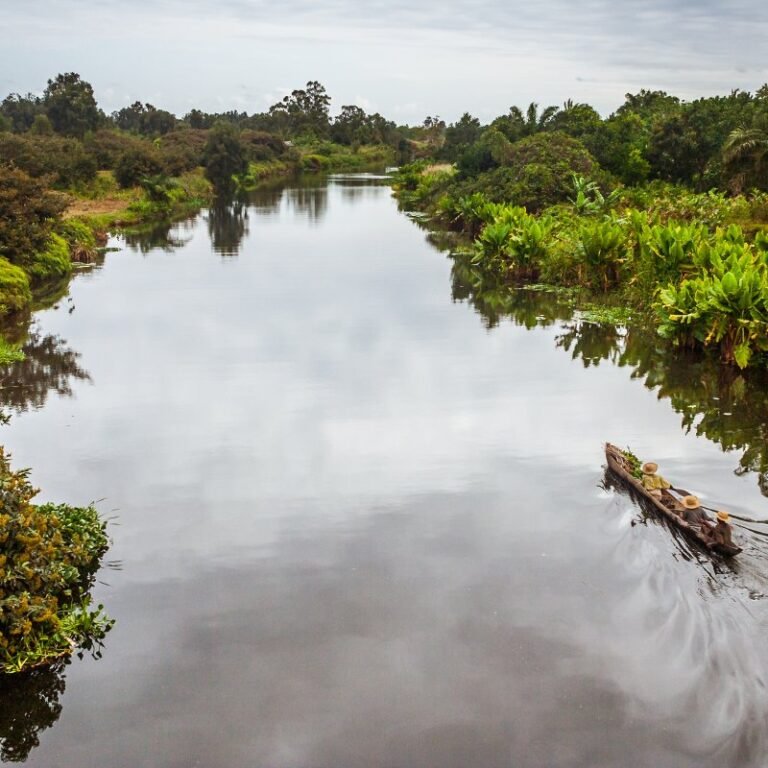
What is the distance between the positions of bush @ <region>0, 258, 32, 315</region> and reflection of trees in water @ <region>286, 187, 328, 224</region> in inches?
867

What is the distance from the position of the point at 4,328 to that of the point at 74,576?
12.9 m

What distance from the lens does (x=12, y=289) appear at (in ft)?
68.7

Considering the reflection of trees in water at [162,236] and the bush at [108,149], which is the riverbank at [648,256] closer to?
the reflection of trees in water at [162,236]

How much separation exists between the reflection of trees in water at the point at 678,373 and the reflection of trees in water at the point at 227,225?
1299 cm

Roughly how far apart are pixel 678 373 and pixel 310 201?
40909 millimetres

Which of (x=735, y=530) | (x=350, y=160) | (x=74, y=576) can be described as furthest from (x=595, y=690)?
(x=350, y=160)

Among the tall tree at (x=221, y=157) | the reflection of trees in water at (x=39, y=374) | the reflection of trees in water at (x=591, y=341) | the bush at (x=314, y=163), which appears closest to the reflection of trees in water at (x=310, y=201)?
the tall tree at (x=221, y=157)

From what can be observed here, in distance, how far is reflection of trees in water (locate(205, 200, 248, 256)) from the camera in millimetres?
33812

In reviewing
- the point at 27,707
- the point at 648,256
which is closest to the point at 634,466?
the point at 27,707

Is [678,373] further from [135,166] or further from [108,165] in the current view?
[108,165]

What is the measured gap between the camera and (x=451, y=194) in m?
41.4

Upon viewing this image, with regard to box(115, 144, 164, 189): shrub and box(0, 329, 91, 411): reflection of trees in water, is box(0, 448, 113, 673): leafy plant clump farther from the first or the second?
box(115, 144, 164, 189): shrub

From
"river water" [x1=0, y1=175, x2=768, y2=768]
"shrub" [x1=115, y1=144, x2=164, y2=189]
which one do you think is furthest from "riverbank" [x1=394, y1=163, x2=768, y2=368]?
"shrub" [x1=115, y1=144, x2=164, y2=189]

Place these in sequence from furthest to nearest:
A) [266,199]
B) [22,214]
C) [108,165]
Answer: [266,199]
[108,165]
[22,214]
